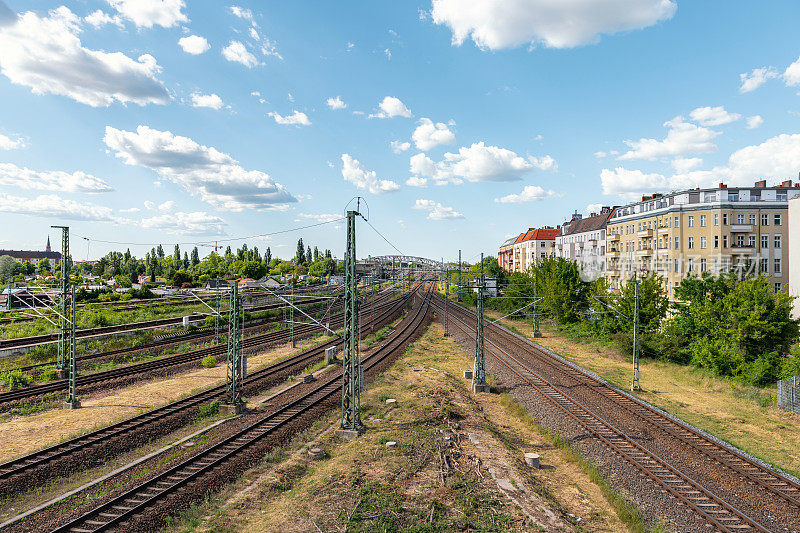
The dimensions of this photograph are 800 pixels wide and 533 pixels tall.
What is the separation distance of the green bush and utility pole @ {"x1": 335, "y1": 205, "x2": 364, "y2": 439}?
25.3 meters

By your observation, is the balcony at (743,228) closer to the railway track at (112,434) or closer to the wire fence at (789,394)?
the wire fence at (789,394)

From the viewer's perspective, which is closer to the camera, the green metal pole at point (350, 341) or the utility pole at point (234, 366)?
the green metal pole at point (350, 341)

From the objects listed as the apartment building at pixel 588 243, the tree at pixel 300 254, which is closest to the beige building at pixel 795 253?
the apartment building at pixel 588 243

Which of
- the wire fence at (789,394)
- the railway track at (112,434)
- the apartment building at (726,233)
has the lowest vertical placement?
the railway track at (112,434)

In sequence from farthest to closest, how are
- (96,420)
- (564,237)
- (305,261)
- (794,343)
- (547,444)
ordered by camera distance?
(305,261), (564,237), (794,343), (96,420), (547,444)

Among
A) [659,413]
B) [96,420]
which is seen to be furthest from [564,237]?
[96,420]

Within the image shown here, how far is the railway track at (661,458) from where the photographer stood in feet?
48.4

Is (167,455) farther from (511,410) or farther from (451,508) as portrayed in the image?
(511,410)

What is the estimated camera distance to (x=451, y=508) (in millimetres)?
13797

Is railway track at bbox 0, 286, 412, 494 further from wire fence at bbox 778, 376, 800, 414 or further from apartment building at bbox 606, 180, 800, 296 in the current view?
apartment building at bbox 606, 180, 800, 296

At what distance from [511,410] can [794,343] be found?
22432 mm

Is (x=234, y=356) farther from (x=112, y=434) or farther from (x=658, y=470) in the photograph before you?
(x=658, y=470)

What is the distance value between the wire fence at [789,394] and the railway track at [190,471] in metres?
28.0

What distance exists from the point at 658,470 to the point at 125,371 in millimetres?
37529
